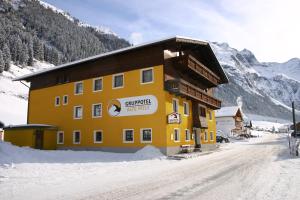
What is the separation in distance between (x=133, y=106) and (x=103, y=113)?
4.36m

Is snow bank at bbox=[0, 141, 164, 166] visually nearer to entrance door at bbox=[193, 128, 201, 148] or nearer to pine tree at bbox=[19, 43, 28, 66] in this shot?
entrance door at bbox=[193, 128, 201, 148]

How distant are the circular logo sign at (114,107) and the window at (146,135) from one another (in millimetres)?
3879

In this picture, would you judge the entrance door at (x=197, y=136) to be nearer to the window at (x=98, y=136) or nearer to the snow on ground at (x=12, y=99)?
the window at (x=98, y=136)

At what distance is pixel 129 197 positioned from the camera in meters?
10.1

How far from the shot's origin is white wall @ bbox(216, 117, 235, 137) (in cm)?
8319

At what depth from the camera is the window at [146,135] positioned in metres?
28.5

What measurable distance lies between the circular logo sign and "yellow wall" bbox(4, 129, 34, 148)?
383 inches

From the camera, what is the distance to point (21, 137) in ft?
116

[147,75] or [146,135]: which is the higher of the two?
[147,75]

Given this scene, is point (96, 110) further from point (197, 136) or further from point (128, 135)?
point (197, 136)

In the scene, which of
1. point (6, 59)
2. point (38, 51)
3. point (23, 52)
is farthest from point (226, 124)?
point (38, 51)

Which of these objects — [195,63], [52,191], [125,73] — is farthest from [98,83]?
[52,191]

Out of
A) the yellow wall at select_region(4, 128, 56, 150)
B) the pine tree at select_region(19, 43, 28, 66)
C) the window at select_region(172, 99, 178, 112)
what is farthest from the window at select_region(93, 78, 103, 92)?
the pine tree at select_region(19, 43, 28, 66)

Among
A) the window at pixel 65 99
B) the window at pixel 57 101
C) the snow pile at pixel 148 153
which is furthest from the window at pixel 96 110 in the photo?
the snow pile at pixel 148 153
